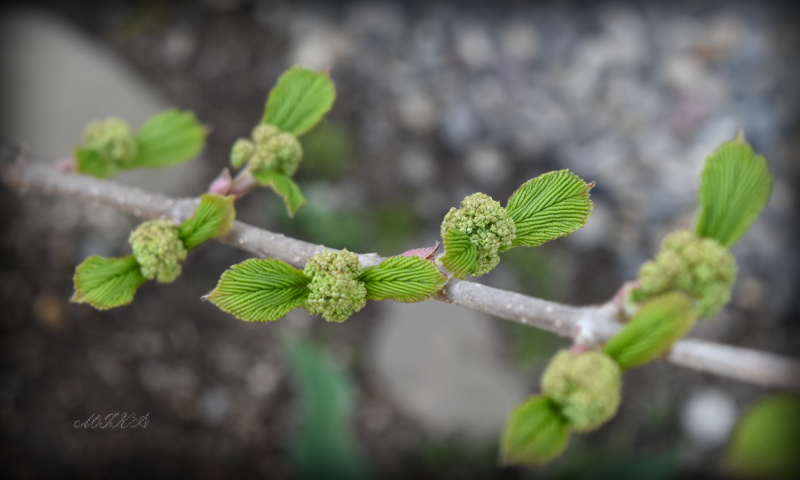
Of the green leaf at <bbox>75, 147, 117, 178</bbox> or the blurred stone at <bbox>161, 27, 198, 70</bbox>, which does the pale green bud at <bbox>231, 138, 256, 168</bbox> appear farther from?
the blurred stone at <bbox>161, 27, 198, 70</bbox>

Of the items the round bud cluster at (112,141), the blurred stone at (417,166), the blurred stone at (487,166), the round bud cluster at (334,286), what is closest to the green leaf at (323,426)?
the blurred stone at (417,166)

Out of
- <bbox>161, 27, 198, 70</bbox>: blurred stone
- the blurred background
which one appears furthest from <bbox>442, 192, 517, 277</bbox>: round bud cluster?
<bbox>161, 27, 198, 70</bbox>: blurred stone

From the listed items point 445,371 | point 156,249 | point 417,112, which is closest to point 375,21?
point 417,112

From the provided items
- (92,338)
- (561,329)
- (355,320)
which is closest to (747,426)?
(561,329)

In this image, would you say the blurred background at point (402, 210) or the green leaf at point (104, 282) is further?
the blurred background at point (402, 210)

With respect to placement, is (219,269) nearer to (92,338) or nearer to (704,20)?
(92,338)

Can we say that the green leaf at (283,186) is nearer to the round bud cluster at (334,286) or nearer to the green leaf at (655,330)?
the round bud cluster at (334,286)
